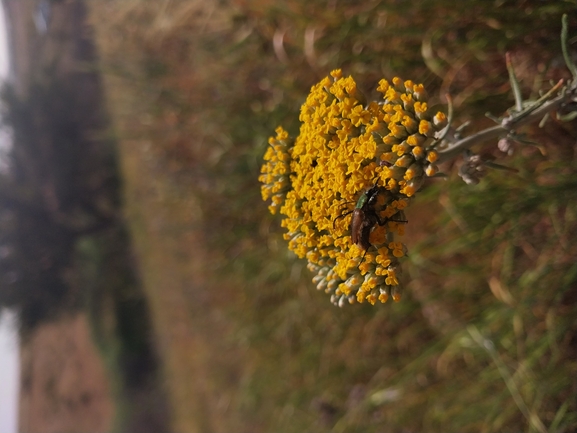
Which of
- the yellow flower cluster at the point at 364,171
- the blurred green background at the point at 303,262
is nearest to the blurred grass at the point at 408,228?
the blurred green background at the point at 303,262

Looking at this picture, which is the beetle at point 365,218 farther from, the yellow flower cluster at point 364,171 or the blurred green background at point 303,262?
the blurred green background at point 303,262

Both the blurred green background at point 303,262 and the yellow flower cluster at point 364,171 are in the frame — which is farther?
the blurred green background at point 303,262

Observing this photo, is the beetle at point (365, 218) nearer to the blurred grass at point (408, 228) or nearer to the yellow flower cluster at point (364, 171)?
the yellow flower cluster at point (364, 171)

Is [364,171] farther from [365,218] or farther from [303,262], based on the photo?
[303,262]

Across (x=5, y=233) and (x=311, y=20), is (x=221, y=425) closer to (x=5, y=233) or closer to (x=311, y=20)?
(x=5, y=233)

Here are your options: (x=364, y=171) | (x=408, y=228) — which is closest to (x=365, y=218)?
(x=364, y=171)
